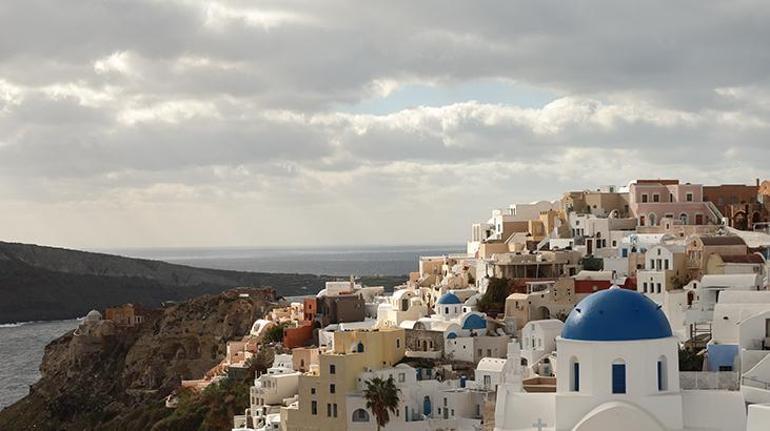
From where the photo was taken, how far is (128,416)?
6269 centimetres

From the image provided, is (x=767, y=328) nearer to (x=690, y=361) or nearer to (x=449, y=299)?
(x=690, y=361)

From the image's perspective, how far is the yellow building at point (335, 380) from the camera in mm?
36500

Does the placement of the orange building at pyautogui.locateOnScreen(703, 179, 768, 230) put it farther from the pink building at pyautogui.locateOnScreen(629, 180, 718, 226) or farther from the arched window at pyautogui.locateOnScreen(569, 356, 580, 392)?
the arched window at pyautogui.locateOnScreen(569, 356, 580, 392)

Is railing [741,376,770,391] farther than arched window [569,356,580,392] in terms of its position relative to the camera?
Answer: Yes

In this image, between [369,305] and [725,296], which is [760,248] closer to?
[725,296]

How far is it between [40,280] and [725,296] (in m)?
176

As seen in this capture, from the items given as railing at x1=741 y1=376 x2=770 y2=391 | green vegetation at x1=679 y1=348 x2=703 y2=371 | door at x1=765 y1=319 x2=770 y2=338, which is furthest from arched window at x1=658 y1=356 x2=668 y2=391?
green vegetation at x1=679 y1=348 x2=703 y2=371

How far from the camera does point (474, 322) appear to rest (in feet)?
141

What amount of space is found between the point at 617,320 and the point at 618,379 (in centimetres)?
122

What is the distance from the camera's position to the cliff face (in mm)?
71875

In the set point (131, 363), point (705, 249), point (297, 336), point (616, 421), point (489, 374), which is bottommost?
point (131, 363)

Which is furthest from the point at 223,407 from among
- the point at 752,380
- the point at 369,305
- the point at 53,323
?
the point at 53,323

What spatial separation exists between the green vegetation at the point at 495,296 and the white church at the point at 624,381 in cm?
2257

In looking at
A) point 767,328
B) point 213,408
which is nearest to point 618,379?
point 767,328
